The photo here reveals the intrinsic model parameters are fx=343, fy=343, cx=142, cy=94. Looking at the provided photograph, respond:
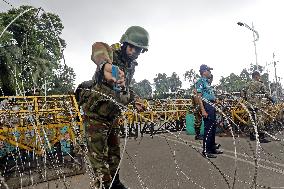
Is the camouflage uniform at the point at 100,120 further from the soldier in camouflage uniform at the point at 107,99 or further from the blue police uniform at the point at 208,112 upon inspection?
the blue police uniform at the point at 208,112

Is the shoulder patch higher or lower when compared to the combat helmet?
lower

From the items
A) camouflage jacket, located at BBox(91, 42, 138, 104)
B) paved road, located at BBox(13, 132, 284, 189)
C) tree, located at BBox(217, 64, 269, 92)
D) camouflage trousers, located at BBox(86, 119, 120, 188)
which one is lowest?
paved road, located at BBox(13, 132, 284, 189)

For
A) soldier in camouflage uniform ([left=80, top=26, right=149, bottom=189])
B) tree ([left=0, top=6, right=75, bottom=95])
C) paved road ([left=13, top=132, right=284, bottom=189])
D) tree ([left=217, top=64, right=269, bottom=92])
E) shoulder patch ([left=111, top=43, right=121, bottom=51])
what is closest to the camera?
tree ([left=0, top=6, right=75, bottom=95])

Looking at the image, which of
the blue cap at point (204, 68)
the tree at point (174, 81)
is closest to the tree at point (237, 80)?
the tree at point (174, 81)

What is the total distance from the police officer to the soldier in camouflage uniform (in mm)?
2876

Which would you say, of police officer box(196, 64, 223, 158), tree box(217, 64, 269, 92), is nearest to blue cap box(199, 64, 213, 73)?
police officer box(196, 64, 223, 158)

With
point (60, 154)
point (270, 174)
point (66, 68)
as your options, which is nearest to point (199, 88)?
point (270, 174)

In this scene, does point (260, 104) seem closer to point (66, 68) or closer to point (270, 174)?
point (270, 174)

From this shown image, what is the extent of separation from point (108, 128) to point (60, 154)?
124 inches

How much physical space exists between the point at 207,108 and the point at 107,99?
356 centimetres

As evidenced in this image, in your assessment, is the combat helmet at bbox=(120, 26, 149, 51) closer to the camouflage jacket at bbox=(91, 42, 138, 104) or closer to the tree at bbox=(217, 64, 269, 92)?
the camouflage jacket at bbox=(91, 42, 138, 104)

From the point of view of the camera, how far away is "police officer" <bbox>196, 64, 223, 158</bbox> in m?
6.40

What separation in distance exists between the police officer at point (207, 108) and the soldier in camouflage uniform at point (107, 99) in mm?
2876

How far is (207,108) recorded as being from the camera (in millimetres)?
6441
